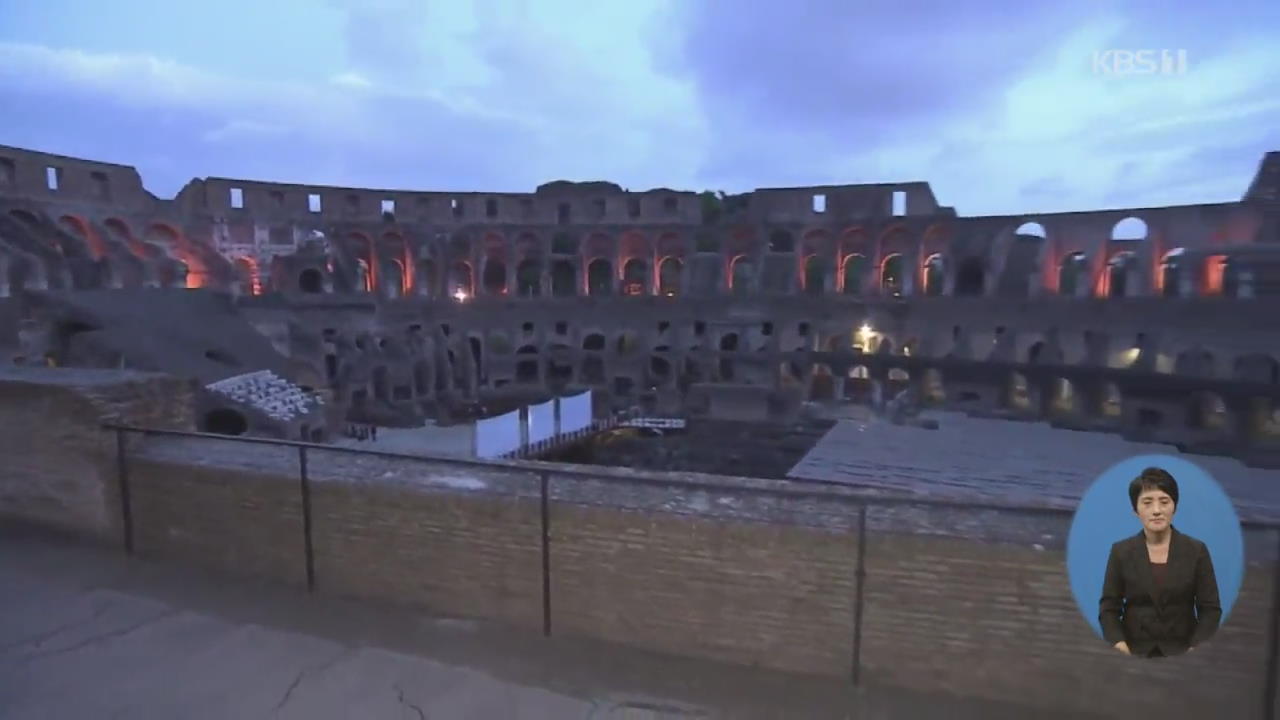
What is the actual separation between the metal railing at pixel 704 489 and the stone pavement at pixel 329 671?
0.36m

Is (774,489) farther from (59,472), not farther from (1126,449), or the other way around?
(1126,449)

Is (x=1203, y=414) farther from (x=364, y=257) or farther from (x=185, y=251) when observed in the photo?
(x=185, y=251)

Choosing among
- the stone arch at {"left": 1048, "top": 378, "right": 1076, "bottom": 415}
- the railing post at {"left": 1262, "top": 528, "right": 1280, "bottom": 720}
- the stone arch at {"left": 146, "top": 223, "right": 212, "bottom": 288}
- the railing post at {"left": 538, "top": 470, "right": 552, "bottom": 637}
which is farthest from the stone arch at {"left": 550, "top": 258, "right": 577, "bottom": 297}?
the railing post at {"left": 1262, "top": 528, "right": 1280, "bottom": 720}

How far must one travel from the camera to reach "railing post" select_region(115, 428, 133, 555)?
5.30 meters

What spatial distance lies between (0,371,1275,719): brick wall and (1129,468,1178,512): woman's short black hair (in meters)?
1.19

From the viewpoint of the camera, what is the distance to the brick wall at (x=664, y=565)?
3.61 metres

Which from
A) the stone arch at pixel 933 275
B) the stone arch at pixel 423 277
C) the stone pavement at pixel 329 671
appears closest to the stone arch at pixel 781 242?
the stone arch at pixel 933 275

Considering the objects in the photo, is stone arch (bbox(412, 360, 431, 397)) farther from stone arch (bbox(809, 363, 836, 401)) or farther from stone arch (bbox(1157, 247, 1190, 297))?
stone arch (bbox(1157, 247, 1190, 297))

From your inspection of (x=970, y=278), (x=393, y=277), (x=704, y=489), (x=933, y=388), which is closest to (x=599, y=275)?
(x=393, y=277)

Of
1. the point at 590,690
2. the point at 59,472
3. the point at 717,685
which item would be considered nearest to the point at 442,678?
the point at 590,690

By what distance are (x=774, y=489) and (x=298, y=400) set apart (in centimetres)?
1771

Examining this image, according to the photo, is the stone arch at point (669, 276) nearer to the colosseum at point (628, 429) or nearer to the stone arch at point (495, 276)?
the colosseum at point (628, 429)

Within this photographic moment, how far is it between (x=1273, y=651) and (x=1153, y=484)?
1.66 m

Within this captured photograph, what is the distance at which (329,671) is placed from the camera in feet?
12.9
